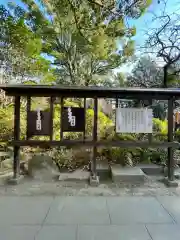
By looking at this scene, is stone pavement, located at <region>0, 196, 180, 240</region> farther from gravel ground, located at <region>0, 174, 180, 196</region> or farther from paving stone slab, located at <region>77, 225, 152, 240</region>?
gravel ground, located at <region>0, 174, 180, 196</region>

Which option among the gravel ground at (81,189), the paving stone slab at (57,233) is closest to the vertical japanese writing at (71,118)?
the gravel ground at (81,189)

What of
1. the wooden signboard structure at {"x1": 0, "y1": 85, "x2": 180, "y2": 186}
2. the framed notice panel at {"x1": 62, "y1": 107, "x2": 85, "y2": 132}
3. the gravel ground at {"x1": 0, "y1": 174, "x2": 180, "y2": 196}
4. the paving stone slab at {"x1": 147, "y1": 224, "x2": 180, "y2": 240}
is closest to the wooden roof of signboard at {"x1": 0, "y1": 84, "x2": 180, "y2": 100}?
the wooden signboard structure at {"x1": 0, "y1": 85, "x2": 180, "y2": 186}

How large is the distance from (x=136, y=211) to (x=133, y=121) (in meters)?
2.40

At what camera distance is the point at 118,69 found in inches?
850

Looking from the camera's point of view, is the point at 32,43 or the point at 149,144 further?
the point at 32,43

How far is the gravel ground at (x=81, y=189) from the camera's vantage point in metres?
4.79

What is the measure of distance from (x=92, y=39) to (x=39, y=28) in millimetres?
3595

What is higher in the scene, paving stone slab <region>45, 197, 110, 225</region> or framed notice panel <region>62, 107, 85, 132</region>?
framed notice panel <region>62, 107, 85, 132</region>

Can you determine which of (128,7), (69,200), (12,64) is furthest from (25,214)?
(12,64)

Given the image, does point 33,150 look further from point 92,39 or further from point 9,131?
point 92,39

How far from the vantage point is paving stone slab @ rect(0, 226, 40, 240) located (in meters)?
2.98

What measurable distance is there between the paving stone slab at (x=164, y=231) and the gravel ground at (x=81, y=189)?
1.46 metres

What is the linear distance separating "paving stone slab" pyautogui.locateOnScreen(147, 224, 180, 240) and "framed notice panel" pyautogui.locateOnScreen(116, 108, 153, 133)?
2674 mm

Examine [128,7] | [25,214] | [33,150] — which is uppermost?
[128,7]
